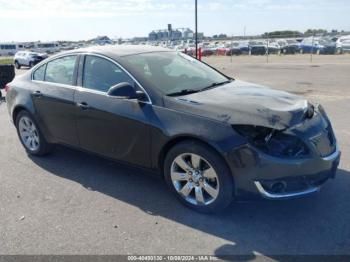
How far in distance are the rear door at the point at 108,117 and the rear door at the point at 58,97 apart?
16 cm

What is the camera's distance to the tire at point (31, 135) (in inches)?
208

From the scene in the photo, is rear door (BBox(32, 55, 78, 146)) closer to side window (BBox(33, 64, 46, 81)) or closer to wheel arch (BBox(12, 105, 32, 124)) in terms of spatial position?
side window (BBox(33, 64, 46, 81))

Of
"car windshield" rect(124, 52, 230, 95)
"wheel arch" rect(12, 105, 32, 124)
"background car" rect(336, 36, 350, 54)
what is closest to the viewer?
"car windshield" rect(124, 52, 230, 95)

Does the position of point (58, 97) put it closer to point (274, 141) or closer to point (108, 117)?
point (108, 117)

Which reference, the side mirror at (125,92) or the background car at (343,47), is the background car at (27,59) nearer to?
the background car at (343,47)

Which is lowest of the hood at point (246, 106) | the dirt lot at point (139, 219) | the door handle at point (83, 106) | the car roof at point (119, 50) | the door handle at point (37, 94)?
the dirt lot at point (139, 219)

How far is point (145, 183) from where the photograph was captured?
448 cm

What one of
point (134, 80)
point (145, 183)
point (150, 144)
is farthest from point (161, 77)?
point (145, 183)

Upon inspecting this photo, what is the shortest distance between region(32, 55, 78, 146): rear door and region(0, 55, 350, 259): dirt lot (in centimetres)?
57

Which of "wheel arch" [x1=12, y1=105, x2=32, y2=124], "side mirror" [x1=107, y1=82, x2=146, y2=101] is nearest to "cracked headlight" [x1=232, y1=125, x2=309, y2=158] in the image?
"side mirror" [x1=107, y1=82, x2=146, y2=101]

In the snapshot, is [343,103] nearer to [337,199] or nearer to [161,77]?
[337,199]

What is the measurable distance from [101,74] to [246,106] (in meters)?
1.81

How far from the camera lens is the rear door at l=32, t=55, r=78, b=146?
4.63 metres

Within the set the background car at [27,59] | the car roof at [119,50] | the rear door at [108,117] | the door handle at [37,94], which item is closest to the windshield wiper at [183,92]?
the rear door at [108,117]
